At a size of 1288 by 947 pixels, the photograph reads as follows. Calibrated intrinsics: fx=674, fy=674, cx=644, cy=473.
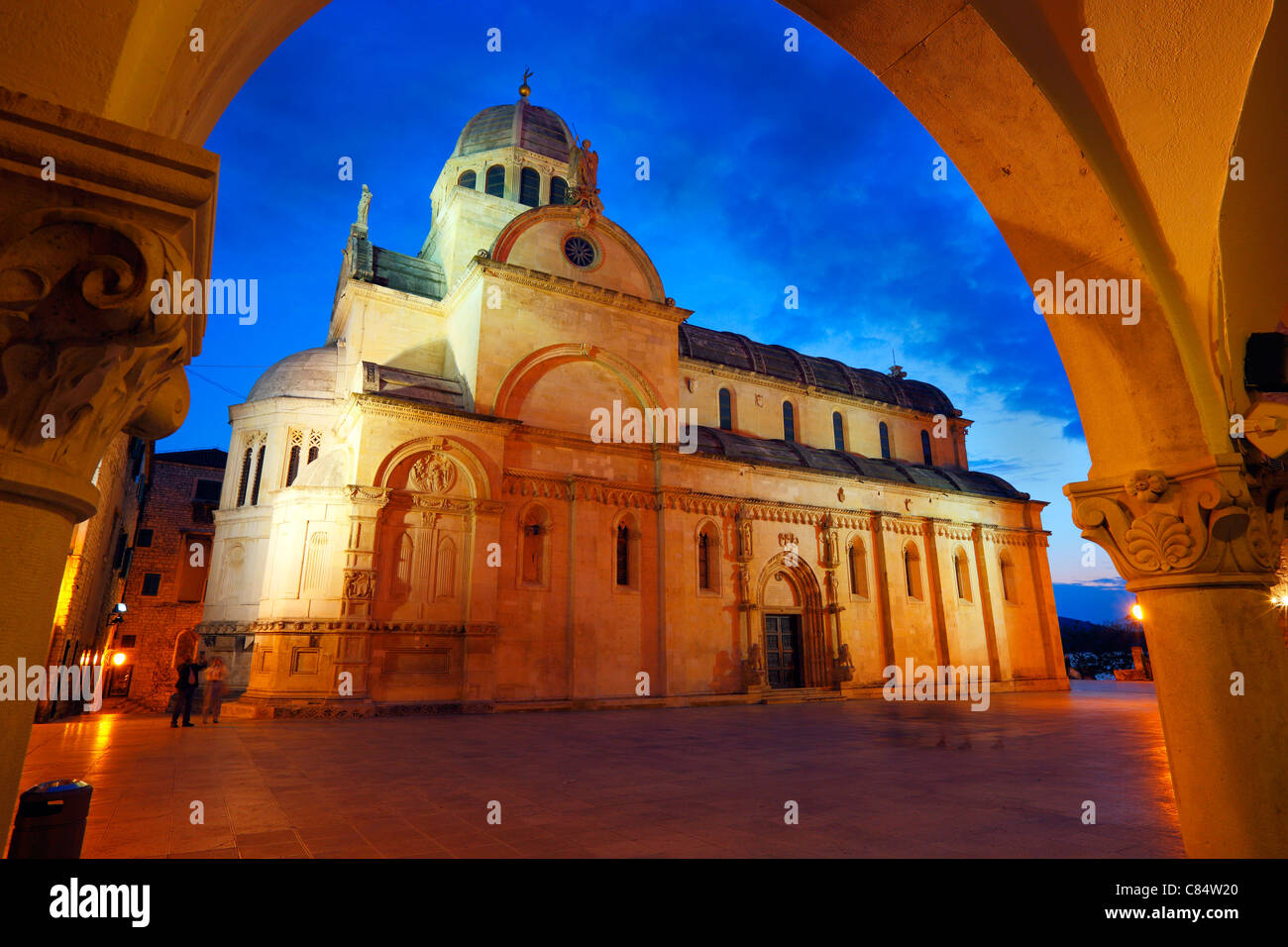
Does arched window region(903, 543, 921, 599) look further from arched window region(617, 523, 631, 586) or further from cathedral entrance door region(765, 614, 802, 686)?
arched window region(617, 523, 631, 586)

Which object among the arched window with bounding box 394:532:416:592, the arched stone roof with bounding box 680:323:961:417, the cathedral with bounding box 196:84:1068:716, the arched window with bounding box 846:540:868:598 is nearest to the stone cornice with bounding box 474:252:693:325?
the cathedral with bounding box 196:84:1068:716

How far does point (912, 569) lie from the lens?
90.1ft

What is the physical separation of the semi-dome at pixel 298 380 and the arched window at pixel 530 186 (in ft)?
34.1

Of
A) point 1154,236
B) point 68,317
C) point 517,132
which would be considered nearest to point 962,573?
point 517,132

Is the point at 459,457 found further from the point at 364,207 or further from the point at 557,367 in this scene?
the point at 364,207

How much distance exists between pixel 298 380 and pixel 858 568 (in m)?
22.7

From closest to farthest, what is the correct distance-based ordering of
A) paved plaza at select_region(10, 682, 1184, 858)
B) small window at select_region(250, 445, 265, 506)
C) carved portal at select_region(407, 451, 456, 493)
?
paved plaza at select_region(10, 682, 1184, 858)
carved portal at select_region(407, 451, 456, 493)
small window at select_region(250, 445, 265, 506)

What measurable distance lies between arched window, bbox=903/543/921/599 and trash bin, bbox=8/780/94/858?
26712 millimetres

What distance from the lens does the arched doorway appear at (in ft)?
77.8

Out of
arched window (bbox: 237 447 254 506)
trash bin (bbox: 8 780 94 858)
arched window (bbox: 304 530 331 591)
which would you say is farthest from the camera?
arched window (bbox: 237 447 254 506)

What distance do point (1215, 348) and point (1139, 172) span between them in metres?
1.18

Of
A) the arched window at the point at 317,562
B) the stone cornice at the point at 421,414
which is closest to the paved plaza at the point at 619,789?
the arched window at the point at 317,562
